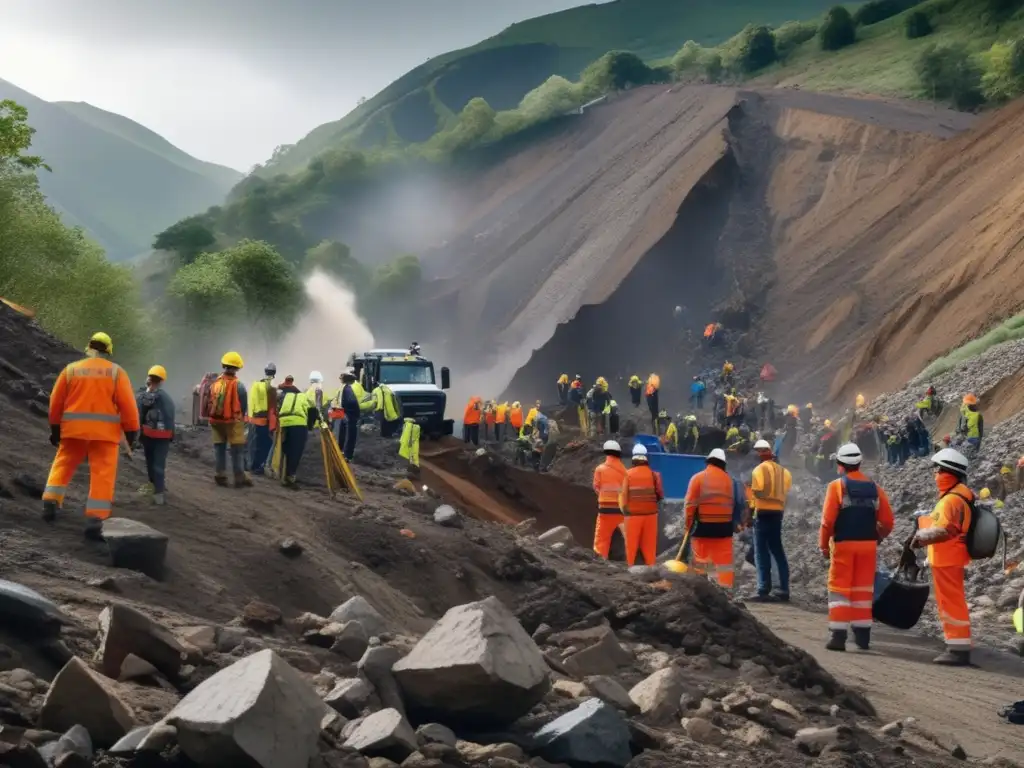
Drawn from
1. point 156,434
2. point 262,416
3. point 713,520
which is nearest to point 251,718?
point 156,434

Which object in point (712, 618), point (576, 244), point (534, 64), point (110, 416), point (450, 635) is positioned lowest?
point (712, 618)

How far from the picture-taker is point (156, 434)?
1304cm

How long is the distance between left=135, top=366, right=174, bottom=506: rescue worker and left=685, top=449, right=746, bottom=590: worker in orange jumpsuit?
5391mm

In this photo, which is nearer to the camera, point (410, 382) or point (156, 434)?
point (156, 434)

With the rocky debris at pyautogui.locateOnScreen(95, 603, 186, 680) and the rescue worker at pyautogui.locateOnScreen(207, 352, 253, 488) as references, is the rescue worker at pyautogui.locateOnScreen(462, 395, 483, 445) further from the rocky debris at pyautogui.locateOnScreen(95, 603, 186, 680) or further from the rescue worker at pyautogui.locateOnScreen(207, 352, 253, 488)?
the rocky debris at pyautogui.locateOnScreen(95, 603, 186, 680)

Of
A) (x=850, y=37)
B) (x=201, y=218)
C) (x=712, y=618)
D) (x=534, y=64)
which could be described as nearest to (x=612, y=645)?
(x=712, y=618)

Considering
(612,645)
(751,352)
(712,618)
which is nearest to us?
(612,645)

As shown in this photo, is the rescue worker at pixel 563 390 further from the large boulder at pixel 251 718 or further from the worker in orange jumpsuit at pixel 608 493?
the large boulder at pixel 251 718

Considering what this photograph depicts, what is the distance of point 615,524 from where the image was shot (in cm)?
1669

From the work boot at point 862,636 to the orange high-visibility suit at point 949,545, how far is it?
1.02 metres

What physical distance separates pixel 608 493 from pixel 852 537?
14.7ft

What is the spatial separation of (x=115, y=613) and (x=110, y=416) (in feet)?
13.7

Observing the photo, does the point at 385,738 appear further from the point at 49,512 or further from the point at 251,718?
the point at 49,512

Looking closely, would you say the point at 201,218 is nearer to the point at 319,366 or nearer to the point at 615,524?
the point at 319,366
